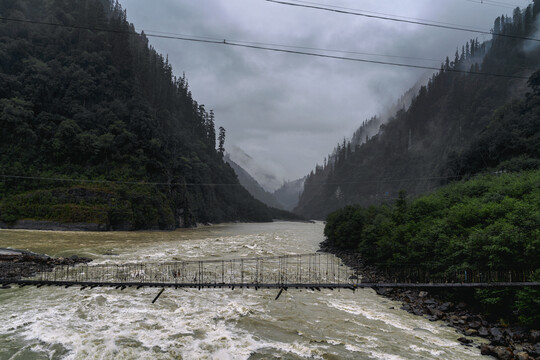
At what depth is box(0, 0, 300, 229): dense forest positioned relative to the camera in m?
46.3

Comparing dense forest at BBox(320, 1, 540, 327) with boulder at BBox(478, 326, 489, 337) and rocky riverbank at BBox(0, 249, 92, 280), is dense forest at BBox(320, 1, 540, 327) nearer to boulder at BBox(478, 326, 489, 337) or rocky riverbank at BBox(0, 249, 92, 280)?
boulder at BBox(478, 326, 489, 337)

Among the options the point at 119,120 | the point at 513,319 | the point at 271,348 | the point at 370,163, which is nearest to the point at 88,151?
the point at 119,120

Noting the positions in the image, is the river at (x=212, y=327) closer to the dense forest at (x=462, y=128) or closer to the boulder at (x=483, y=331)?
the boulder at (x=483, y=331)

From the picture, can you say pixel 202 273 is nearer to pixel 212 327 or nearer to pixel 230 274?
pixel 230 274

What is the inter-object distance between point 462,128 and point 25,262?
4277 inches

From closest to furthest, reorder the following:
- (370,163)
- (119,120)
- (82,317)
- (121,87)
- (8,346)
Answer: (8,346)
(82,317)
(119,120)
(121,87)
(370,163)

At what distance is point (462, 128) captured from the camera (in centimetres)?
9119

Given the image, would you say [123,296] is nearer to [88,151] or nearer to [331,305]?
[331,305]

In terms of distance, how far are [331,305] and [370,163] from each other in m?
173

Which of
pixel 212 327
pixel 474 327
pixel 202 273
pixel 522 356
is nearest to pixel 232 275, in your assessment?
pixel 202 273

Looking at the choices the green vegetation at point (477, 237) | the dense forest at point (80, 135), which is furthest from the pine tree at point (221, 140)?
the green vegetation at point (477, 237)

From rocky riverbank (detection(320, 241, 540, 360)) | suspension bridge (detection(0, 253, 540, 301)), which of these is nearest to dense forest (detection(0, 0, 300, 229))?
suspension bridge (detection(0, 253, 540, 301))

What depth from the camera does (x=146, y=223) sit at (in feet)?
180

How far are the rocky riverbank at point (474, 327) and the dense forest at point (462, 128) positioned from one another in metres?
30.1
